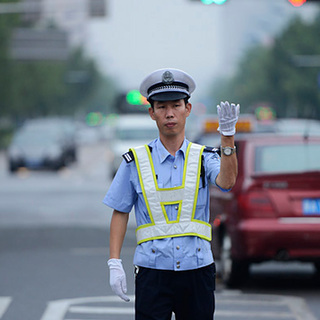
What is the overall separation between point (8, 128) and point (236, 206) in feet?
222

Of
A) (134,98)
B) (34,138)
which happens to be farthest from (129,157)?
(134,98)

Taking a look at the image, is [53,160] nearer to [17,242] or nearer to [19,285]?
[17,242]

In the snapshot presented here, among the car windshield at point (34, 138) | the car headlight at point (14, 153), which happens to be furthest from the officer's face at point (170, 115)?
the car windshield at point (34, 138)

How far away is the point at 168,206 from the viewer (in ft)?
15.3

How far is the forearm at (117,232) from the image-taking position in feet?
15.6

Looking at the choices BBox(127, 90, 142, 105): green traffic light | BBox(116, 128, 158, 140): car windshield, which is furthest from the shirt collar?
BBox(127, 90, 142, 105): green traffic light

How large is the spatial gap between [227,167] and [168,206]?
1.15ft

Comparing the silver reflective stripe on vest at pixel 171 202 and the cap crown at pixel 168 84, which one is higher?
the cap crown at pixel 168 84

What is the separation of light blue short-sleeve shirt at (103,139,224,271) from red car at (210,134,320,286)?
434cm

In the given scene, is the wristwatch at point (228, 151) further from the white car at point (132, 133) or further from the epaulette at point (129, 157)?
the white car at point (132, 133)

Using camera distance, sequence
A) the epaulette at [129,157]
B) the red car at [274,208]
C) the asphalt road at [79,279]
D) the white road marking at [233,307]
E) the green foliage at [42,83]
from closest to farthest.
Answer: the epaulette at [129,157], the white road marking at [233,307], the asphalt road at [79,279], the red car at [274,208], the green foliage at [42,83]

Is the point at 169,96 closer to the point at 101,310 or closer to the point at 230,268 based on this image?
the point at 101,310

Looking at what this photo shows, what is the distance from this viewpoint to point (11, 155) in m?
35.3

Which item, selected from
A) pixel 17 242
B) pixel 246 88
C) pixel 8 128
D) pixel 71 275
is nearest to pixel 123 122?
pixel 17 242
